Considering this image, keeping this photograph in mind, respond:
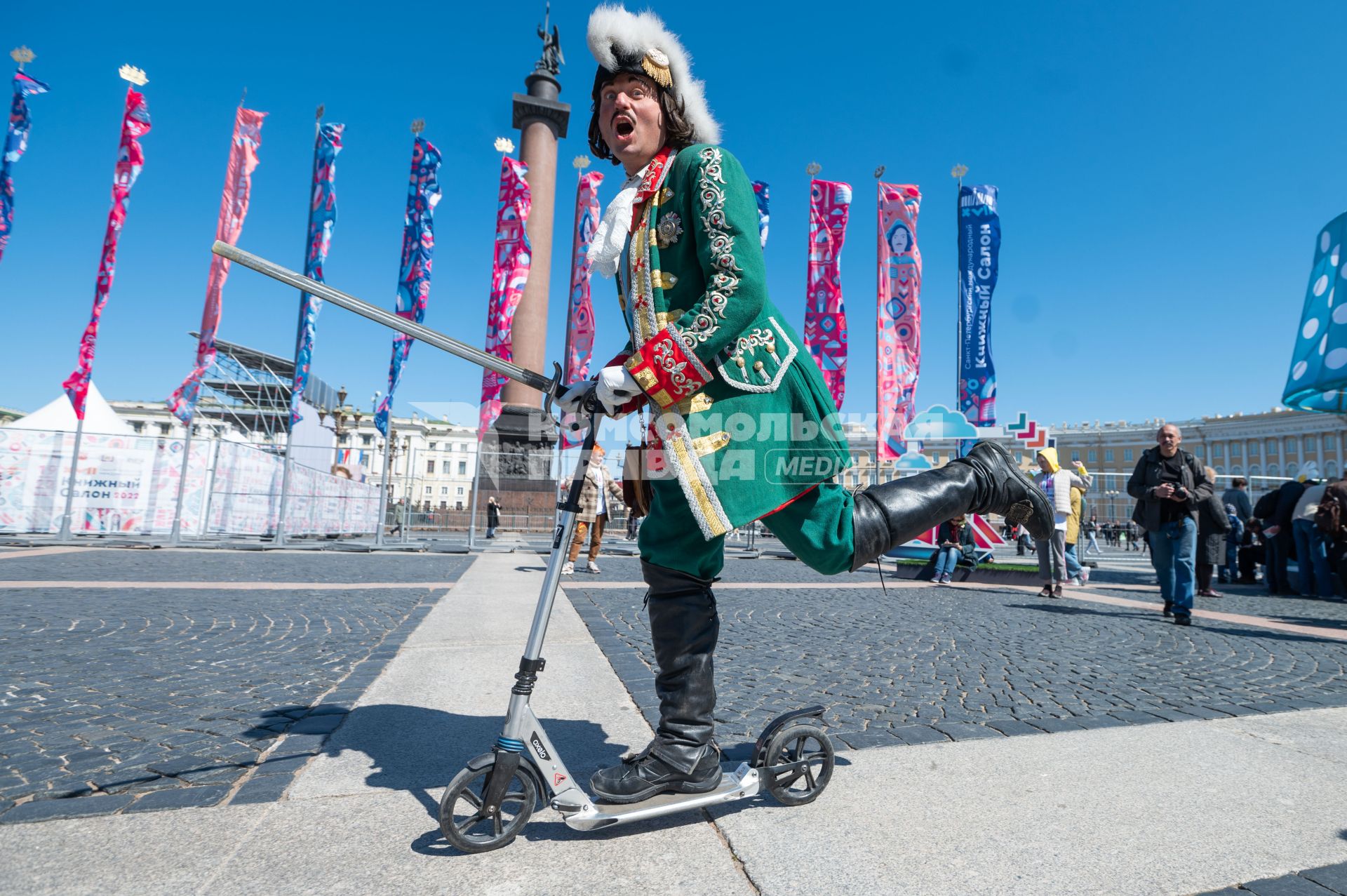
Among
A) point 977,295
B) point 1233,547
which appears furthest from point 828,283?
point 1233,547

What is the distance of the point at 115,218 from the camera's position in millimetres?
11836

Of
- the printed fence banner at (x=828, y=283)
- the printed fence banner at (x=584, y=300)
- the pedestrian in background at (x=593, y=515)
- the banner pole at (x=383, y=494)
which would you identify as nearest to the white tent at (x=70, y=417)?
the banner pole at (x=383, y=494)

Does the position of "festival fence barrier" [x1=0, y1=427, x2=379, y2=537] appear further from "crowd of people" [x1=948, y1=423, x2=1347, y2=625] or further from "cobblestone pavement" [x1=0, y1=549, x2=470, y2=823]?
"crowd of people" [x1=948, y1=423, x2=1347, y2=625]

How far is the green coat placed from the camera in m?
1.73

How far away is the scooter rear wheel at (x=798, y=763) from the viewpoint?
183 cm

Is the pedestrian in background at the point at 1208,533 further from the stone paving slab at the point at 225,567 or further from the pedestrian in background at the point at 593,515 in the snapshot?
the stone paving slab at the point at 225,567

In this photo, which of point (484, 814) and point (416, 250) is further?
point (416, 250)

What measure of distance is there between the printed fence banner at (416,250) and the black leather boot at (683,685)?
42.0ft

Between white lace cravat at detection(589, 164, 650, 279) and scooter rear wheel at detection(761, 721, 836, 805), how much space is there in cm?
142

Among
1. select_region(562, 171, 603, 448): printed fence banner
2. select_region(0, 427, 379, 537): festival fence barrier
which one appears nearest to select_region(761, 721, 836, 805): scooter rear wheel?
select_region(0, 427, 379, 537): festival fence barrier

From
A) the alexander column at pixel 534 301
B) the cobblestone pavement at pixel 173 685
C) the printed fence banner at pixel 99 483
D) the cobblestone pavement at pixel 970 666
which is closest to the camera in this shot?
the cobblestone pavement at pixel 173 685

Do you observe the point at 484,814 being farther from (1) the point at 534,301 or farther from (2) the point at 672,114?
(1) the point at 534,301

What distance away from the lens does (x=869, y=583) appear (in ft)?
30.3

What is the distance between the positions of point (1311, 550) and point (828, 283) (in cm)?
1014
